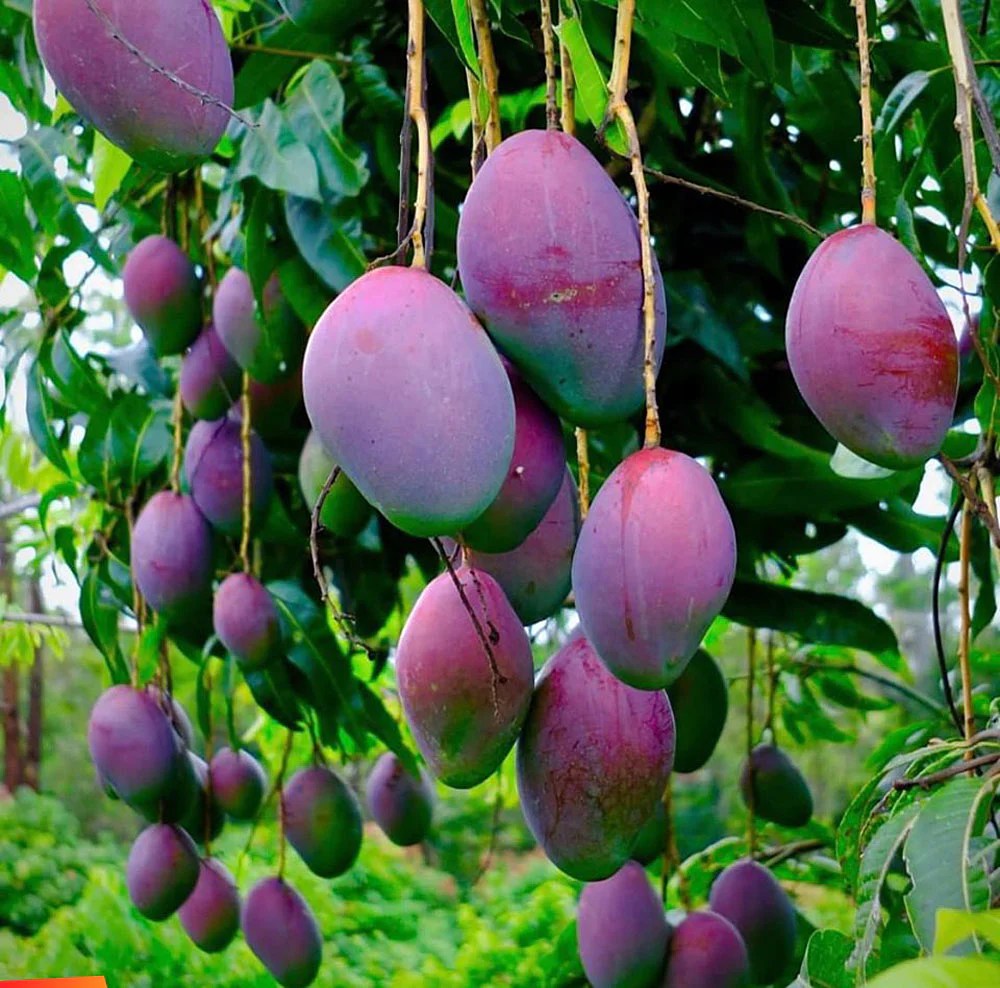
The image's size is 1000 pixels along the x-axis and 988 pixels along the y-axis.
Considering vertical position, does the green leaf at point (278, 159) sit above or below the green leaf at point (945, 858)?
above

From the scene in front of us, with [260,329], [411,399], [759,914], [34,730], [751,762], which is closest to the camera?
[411,399]

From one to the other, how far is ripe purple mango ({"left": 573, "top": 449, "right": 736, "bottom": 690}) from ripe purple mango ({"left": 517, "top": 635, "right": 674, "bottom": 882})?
0.05 m

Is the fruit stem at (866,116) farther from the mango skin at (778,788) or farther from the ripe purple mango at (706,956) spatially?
the mango skin at (778,788)

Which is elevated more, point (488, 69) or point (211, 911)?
point (488, 69)

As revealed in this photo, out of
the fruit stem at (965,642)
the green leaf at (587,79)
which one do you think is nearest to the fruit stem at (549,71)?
the green leaf at (587,79)

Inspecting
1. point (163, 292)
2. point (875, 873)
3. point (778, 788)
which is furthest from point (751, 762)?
point (875, 873)

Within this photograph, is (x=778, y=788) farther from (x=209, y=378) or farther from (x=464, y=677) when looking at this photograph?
(x=464, y=677)

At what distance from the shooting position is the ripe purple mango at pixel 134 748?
1.04 metres

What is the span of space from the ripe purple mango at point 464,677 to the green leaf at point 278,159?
377mm

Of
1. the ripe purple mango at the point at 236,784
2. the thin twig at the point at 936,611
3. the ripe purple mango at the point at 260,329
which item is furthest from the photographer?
the ripe purple mango at the point at 236,784

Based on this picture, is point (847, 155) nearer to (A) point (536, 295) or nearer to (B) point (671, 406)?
(B) point (671, 406)

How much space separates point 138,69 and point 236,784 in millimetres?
928

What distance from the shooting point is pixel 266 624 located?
984 millimetres

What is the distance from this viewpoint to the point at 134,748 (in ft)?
3.42
